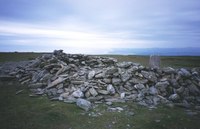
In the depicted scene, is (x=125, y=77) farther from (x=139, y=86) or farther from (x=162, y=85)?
(x=162, y=85)

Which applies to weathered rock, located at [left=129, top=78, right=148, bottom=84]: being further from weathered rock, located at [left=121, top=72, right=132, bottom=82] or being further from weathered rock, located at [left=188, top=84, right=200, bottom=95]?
weathered rock, located at [left=188, top=84, right=200, bottom=95]

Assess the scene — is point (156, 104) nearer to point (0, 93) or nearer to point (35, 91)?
point (35, 91)

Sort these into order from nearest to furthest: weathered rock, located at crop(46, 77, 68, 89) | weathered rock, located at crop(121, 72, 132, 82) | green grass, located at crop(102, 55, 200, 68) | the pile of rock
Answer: the pile of rock, weathered rock, located at crop(121, 72, 132, 82), weathered rock, located at crop(46, 77, 68, 89), green grass, located at crop(102, 55, 200, 68)

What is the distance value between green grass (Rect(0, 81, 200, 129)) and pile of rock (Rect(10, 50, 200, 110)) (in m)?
0.95

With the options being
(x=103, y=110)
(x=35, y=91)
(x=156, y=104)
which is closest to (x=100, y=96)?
(x=103, y=110)

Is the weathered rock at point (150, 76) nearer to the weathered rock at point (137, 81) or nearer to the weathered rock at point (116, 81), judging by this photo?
the weathered rock at point (137, 81)

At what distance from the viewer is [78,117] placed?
33.6 ft

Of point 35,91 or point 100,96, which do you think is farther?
point 35,91

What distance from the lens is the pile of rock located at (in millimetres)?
13250

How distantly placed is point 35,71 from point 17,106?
7885 millimetres

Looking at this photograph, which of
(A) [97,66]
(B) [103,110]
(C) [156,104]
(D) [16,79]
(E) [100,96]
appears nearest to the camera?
(B) [103,110]

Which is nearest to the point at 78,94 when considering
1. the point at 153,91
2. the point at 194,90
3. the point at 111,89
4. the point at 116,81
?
the point at 111,89

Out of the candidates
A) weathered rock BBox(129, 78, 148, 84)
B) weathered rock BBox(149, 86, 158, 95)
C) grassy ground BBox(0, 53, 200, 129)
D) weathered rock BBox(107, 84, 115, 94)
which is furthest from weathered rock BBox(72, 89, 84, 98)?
weathered rock BBox(149, 86, 158, 95)

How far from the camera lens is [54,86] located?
15.2m
